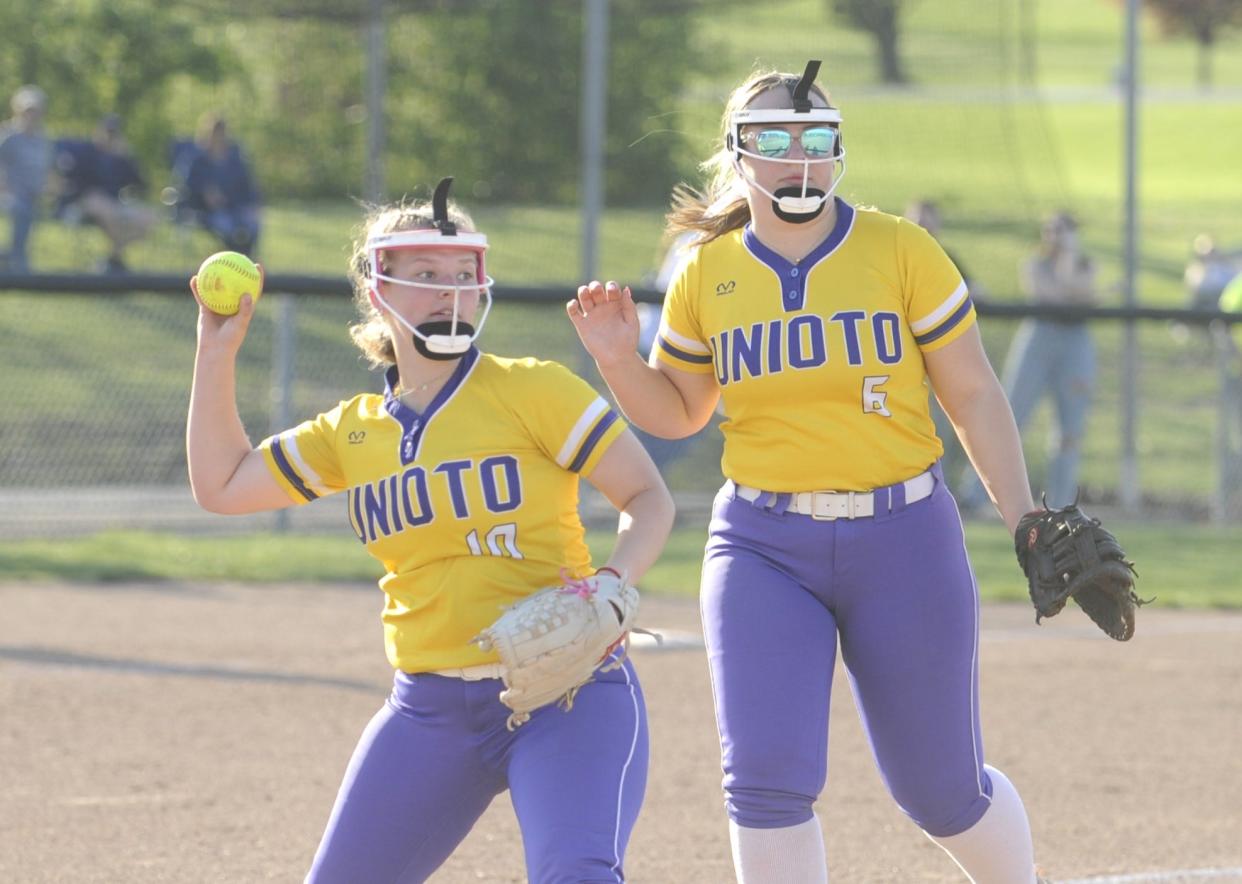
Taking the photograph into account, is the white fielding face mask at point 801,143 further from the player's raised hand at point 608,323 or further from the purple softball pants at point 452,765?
the purple softball pants at point 452,765

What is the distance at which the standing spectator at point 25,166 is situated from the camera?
17391 mm

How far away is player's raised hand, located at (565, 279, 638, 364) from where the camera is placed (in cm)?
415

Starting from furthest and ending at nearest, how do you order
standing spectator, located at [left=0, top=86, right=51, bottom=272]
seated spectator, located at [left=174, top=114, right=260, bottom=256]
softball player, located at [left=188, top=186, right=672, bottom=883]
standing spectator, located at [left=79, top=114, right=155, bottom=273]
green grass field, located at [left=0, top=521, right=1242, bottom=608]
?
seated spectator, located at [left=174, top=114, right=260, bottom=256] → standing spectator, located at [left=79, top=114, right=155, bottom=273] → standing spectator, located at [left=0, top=86, right=51, bottom=272] → green grass field, located at [left=0, top=521, right=1242, bottom=608] → softball player, located at [left=188, top=186, right=672, bottom=883]

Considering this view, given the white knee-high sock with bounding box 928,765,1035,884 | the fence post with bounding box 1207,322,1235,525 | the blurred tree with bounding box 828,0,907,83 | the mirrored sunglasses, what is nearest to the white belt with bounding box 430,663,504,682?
the white knee-high sock with bounding box 928,765,1035,884

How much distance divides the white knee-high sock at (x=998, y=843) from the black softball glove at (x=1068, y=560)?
42cm

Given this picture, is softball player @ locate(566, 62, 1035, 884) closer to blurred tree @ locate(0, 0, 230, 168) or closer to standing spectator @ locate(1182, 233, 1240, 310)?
standing spectator @ locate(1182, 233, 1240, 310)

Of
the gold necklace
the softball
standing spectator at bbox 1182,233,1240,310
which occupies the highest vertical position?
the softball

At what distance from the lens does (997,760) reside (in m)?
6.62

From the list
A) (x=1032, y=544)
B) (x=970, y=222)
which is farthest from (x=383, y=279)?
(x=970, y=222)

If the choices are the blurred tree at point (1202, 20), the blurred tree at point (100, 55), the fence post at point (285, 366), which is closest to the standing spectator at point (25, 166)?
the blurred tree at point (100, 55)

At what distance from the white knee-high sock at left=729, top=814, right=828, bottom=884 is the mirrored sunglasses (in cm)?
138

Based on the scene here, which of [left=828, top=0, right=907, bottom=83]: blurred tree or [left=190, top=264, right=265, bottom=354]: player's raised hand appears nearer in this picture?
[left=190, top=264, right=265, bottom=354]: player's raised hand

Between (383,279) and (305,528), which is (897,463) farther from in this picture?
(305,528)

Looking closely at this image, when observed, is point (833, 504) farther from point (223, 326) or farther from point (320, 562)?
point (320, 562)
